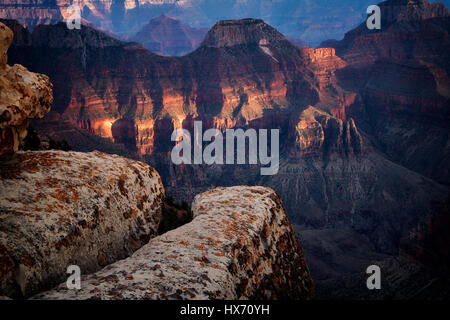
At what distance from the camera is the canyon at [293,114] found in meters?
67.5

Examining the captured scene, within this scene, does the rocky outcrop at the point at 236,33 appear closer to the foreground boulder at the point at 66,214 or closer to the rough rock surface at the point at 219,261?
the rough rock surface at the point at 219,261

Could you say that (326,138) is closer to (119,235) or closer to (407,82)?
(407,82)

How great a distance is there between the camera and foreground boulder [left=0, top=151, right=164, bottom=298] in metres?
4.61

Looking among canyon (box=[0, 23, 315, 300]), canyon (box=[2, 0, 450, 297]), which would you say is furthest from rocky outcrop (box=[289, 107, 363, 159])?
canyon (box=[0, 23, 315, 300])

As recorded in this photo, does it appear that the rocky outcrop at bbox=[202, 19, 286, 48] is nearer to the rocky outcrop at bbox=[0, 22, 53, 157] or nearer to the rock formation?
the rock formation

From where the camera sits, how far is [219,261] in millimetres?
5352

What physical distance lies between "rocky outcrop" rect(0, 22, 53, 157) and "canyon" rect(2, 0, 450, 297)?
47.5 meters

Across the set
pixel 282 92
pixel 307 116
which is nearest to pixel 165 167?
pixel 307 116

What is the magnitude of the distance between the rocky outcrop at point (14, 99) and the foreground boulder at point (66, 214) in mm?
459

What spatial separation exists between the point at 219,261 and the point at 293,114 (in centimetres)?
8677

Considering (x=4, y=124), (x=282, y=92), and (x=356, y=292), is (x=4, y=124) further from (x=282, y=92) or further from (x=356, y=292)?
(x=282, y=92)

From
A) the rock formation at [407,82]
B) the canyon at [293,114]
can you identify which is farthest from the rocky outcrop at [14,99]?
the rock formation at [407,82]

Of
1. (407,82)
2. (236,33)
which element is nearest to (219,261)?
(236,33)
